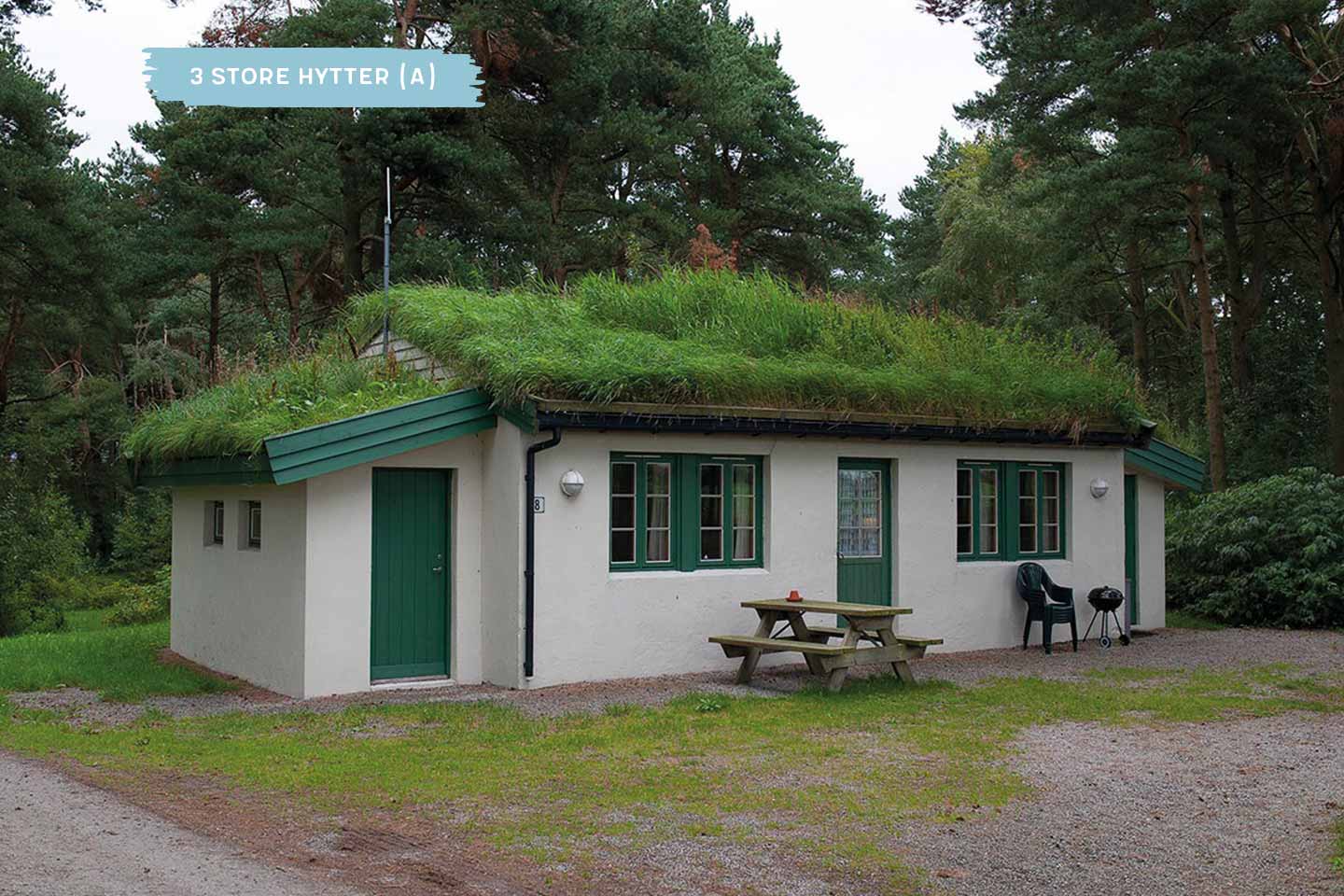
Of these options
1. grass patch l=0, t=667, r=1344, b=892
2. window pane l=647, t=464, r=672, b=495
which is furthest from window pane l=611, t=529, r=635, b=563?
grass patch l=0, t=667, r=1344, b=892

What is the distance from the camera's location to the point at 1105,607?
15.6 m

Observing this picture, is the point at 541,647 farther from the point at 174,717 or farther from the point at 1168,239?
the point at 1168,239

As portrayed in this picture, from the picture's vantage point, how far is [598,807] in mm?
7473

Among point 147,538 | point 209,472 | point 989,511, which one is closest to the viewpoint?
point 209,472

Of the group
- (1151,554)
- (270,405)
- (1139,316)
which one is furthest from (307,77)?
(1139,316)

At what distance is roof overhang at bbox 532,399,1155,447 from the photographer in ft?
39.2

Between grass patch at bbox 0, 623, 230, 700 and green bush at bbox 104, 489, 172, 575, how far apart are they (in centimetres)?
1128

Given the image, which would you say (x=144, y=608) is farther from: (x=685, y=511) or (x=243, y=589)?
(x=685, y=511)

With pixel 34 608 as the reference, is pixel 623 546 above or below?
above

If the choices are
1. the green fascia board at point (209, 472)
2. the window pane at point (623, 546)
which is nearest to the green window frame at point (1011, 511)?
the window pane at point (623, 546)

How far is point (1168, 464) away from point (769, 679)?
7703 mm

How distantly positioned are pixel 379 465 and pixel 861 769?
5.62 metres

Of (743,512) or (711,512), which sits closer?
(711,512)

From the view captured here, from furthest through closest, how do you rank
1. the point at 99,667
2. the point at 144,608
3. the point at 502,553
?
the point at 144,608 < the point at 99,667 < the point at 502,553
